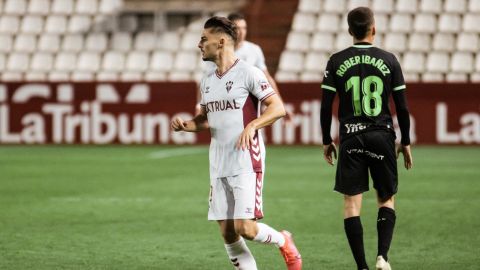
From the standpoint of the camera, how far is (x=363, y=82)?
6.95m

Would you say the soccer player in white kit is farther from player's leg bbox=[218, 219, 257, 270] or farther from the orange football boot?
the orange football boot

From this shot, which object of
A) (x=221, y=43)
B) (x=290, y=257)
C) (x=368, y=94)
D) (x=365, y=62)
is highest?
(x=221, y=43)

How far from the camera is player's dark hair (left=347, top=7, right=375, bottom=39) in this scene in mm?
6895

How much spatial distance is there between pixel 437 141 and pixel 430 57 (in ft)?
10.7

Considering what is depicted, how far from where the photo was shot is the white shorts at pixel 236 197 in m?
6.45

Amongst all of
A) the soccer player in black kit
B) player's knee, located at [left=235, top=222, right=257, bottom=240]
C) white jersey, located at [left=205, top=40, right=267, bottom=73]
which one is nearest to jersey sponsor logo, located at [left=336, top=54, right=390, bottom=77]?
the soccer player in black kit

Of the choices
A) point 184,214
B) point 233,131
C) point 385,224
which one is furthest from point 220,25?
point 184,214

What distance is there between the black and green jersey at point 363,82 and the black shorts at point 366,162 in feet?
0.25

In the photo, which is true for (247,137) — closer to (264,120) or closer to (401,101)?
(264,120)

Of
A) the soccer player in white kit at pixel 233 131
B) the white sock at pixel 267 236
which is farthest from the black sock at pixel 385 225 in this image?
the soccer player in white kit at pixel 233 131

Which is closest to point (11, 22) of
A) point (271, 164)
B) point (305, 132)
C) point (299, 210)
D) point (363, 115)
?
point (305, 132)

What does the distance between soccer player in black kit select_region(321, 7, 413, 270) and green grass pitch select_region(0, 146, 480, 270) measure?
761 mm

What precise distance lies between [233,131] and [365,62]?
108 cm

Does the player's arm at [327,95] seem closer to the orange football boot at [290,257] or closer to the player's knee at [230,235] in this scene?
the orange football boot at [290,257]
